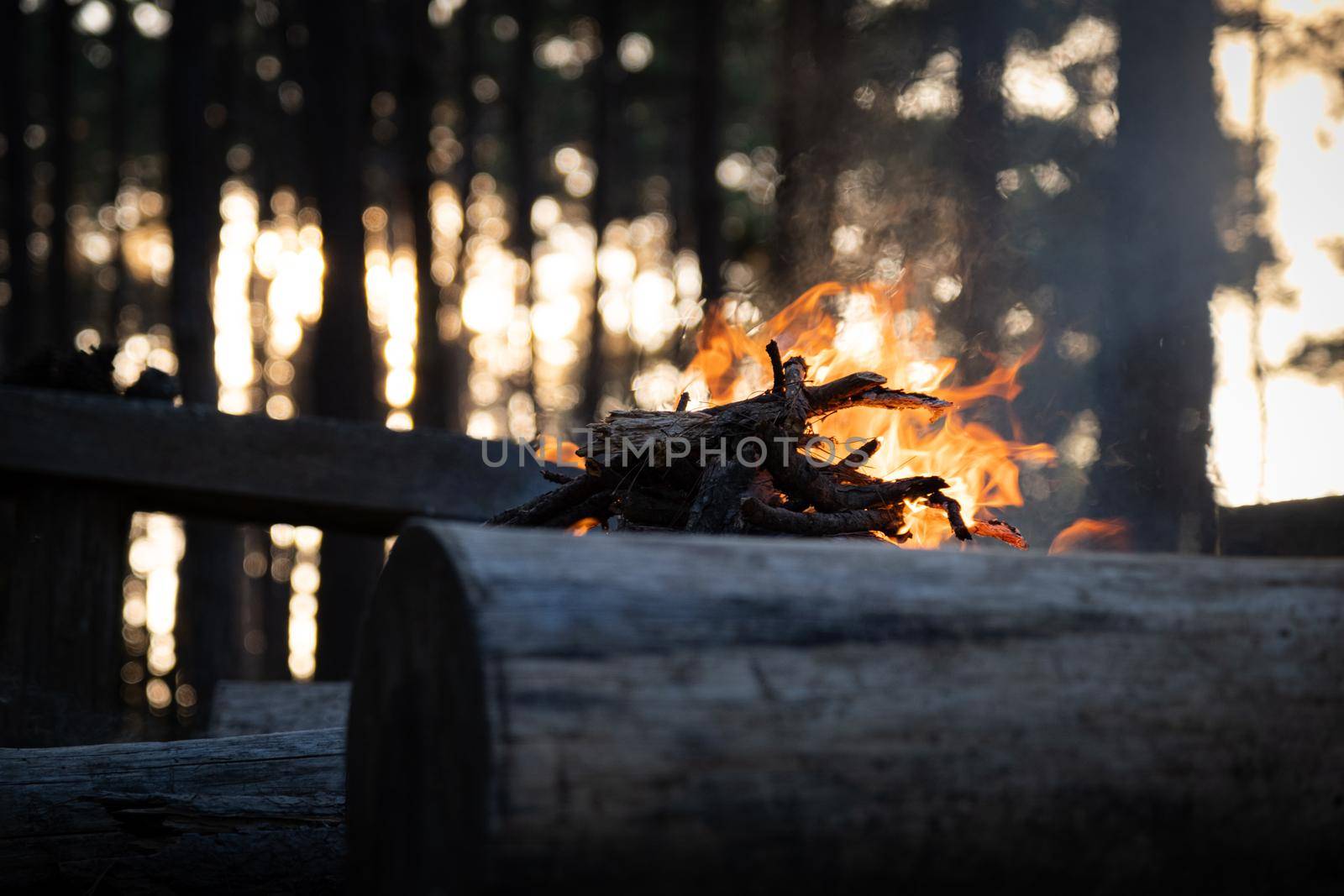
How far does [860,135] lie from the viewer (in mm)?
8758

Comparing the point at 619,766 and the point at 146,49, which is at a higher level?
the point at 146,49

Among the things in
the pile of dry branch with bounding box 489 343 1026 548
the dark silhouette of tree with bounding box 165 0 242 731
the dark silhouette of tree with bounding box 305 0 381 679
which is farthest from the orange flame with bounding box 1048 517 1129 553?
the dark silhouette of tree with bounding box 165 0 242 731

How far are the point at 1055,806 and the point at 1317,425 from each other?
5435 millimetres

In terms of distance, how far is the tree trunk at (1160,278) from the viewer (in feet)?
18.2

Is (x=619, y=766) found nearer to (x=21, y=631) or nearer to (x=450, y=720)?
(x=450, y=720)

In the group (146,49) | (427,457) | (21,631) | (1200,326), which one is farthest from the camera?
(146,49)

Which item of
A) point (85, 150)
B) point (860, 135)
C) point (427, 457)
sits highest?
point (85, 150)

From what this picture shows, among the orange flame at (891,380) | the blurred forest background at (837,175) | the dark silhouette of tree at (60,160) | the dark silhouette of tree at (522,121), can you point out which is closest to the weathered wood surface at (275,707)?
the blurred forest background at (837,175)

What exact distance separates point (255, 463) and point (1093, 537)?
366 cm

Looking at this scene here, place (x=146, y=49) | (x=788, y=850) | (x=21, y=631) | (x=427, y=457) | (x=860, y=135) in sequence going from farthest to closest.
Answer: (x=146, y=49)
(x=860, y=135)
(x=427, y=457)
(x=21, y=631)
(x=788, y=850)

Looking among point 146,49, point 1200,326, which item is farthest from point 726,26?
point 1200,326

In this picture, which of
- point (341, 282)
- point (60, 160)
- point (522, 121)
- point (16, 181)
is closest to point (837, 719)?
point (341, 282)

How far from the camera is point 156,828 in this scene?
2.51m

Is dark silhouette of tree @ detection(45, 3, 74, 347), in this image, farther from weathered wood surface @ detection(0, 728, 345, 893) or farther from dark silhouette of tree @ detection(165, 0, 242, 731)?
weathered wood surface @ detection(0, 728, 345, 893)
